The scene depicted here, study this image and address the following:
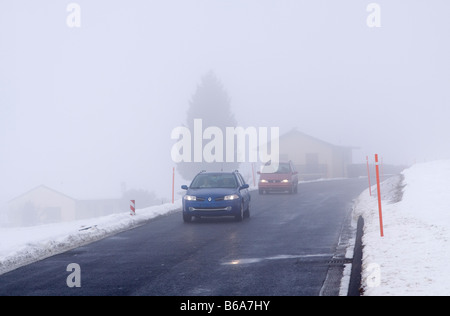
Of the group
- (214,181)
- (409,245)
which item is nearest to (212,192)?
(214,181)

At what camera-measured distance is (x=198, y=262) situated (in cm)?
1084

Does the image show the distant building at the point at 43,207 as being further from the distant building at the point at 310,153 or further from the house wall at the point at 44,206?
the distant building at the point at 310,153

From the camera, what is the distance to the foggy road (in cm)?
849

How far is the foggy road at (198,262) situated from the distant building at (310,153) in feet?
A: 175

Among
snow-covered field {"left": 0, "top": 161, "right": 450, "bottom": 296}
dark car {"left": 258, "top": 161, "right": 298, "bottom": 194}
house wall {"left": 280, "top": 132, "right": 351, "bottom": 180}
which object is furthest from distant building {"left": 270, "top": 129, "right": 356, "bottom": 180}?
snow-covered field {"left": 0, "top": 161, "right": 450, "bottom": 296}

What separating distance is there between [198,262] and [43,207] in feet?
235

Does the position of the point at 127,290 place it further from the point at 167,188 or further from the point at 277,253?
the point at 167,188

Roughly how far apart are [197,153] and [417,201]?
52.1m

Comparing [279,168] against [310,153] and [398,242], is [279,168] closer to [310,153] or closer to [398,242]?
[398,242]

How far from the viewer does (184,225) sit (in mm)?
18047

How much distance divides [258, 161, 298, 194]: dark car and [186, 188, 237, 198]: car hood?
567 inches

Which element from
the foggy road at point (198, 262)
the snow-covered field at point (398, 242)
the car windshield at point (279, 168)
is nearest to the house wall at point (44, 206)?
the car windshield at point (279, 168)

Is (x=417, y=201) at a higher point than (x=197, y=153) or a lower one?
lower
